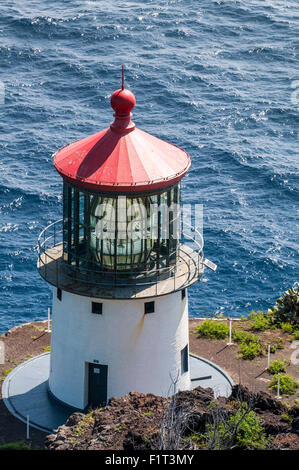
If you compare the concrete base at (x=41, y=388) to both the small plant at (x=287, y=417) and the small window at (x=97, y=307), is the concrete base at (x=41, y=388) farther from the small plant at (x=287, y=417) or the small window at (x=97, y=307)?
the small plant at (x=287, y=417)

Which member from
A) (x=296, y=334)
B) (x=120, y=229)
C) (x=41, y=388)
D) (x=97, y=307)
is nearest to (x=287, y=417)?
(x=97, y=307)

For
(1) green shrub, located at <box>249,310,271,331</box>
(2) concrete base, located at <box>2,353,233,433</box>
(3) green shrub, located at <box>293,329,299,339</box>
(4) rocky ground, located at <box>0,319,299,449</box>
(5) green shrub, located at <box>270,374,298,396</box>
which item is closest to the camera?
(4) rocky ground, located at <box>0,319,299,449</box>

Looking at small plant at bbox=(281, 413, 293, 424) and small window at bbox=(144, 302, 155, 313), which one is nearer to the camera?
small plant at bbox=(281, 413, 293, 424)

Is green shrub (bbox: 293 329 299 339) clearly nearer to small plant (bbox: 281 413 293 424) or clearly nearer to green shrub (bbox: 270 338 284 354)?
green shrub (bbox: 270 338 284 354)

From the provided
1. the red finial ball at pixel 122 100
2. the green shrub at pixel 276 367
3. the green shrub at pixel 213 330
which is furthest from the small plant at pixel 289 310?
the red finial ball at pixel 122 100

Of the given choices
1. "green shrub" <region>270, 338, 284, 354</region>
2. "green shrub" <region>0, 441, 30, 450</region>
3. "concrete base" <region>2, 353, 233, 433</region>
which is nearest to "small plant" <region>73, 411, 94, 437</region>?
"green shrub" <region>0, 441, 30, 450</region>

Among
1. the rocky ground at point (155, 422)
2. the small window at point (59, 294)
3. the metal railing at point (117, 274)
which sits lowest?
the rocky ground at point (155, 422)
